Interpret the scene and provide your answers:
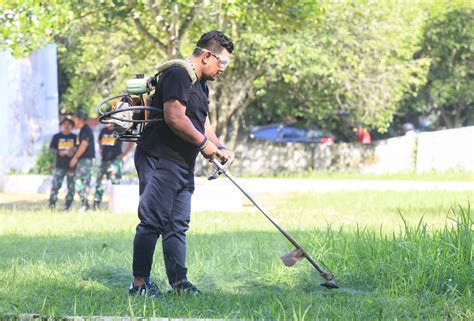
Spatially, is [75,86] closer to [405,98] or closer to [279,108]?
[279,108]

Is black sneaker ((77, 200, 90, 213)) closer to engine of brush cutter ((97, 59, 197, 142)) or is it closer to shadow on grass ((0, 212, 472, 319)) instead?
shadow on grass ((0, 212, 472, 319))

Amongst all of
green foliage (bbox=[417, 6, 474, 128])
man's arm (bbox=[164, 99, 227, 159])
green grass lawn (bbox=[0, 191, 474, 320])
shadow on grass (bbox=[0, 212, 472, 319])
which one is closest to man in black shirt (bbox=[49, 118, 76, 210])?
green grass lawn (bbox=[0, 191, 474, 320])

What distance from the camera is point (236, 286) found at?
7816 millimetres

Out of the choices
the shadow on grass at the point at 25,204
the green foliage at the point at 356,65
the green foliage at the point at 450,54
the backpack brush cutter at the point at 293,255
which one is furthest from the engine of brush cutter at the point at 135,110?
the green foliage at the point at 450,54

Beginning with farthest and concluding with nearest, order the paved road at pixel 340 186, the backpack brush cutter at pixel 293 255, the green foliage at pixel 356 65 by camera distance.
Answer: the green foliage at pixel 356 65
the paved road at pixel 340 186
the backpack brush cutter at pixel 293 255

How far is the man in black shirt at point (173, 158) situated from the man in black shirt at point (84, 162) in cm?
1100

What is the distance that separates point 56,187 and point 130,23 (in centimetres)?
383

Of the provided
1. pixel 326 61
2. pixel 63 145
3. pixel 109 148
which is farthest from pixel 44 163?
pixel 109 148

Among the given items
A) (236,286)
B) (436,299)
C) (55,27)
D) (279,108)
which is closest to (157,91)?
(236,286)

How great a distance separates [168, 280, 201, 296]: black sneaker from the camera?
7.38 m

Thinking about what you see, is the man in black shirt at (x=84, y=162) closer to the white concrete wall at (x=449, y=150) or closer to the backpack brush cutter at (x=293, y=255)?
the backpack brush cutter at (x=293, y=255)

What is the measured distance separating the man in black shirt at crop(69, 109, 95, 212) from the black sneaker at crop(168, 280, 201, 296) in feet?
36.2

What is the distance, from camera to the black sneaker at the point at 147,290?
23.7 ft

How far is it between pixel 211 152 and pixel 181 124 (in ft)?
1.02
